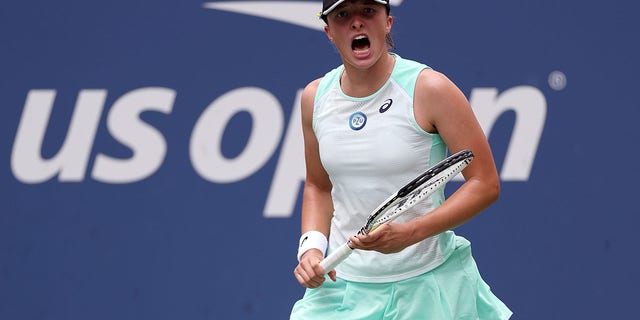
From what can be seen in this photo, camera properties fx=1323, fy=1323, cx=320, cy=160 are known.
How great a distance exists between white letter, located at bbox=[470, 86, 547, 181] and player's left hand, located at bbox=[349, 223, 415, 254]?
2.08 metres

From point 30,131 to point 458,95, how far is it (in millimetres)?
2691

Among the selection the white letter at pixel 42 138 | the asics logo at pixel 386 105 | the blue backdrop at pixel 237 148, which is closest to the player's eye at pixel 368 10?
the asics logo at pixel 386 105

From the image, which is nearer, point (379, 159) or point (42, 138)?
point (379, 159)

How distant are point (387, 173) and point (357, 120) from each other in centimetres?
17

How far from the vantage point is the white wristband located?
3607mm

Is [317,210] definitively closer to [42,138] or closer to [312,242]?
[312,242]

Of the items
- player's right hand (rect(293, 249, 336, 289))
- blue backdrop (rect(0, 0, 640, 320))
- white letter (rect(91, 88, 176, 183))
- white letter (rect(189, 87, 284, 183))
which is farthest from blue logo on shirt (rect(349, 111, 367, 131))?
white letter (rect(91, 88, 176, 183))

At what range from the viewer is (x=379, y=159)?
11.3 feet

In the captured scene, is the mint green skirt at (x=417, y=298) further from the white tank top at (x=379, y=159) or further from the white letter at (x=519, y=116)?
the white letter at (x=519, y=116)

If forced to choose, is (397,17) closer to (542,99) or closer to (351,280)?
(542,99)

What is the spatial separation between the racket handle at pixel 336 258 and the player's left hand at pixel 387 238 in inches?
3.1

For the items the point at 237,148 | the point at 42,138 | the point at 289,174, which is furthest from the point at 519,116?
the point at 42,138

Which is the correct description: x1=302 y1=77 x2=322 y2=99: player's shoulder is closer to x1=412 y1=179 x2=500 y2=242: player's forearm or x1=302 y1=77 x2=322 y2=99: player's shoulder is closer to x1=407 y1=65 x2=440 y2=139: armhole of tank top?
x1=407 y1=65 x2=440 y2=139: armhole of tank top

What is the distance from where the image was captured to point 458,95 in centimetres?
340
